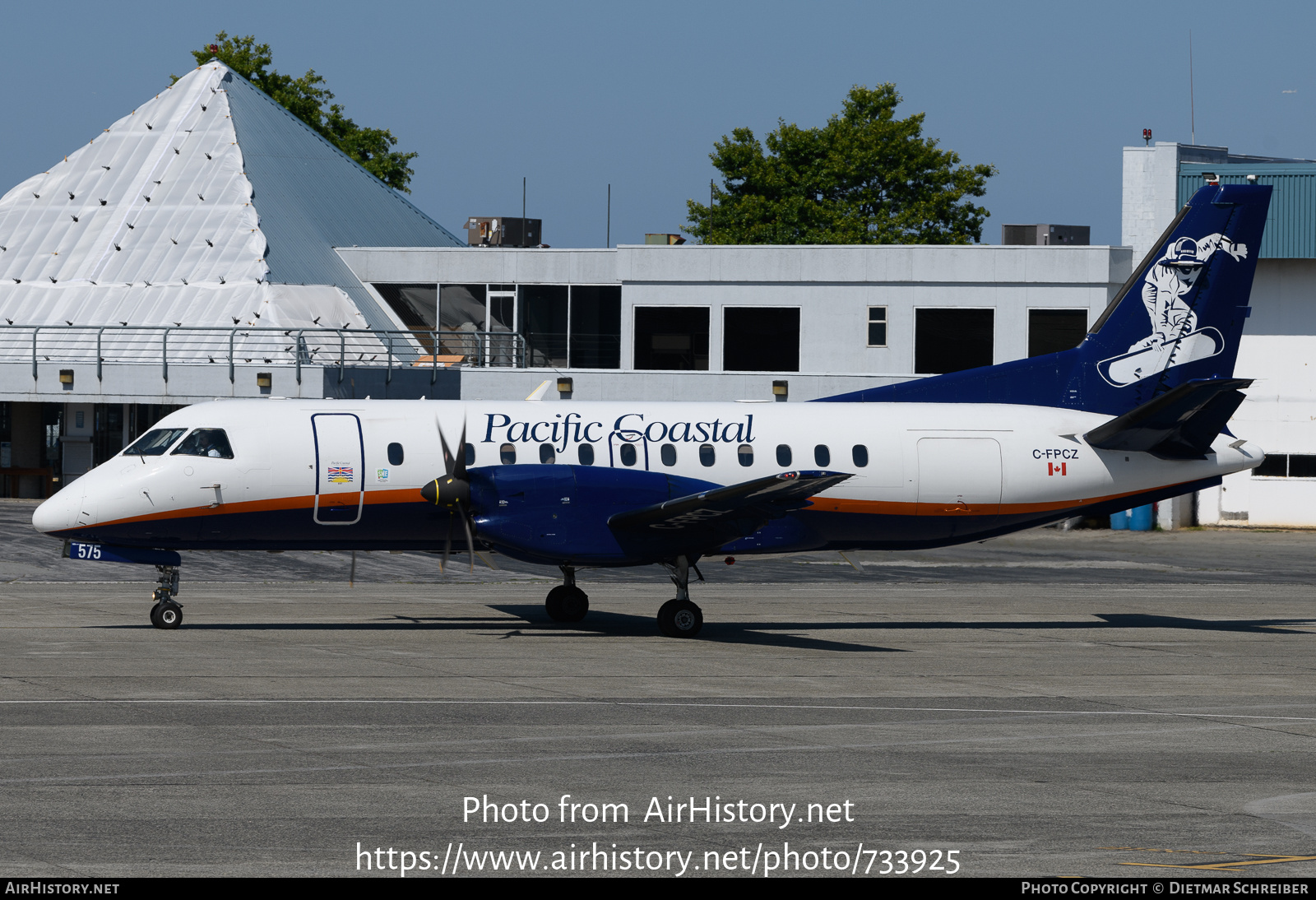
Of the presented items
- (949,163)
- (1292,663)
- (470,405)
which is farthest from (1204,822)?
(949,163)

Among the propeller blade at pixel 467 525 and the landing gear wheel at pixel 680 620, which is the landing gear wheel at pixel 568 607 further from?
the propeller blade at pixel 467 525

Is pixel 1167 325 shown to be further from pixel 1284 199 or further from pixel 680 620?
pixel 1284 199

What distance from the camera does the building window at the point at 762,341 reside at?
45.0m

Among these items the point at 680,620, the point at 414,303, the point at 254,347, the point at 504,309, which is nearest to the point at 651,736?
the point at 680,620

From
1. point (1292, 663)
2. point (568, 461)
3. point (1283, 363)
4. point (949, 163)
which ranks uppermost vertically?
point (949, 163)

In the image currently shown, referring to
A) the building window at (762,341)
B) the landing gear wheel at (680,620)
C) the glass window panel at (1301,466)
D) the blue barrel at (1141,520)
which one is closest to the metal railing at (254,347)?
the building window at (762,341)

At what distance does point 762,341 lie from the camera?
148 ft

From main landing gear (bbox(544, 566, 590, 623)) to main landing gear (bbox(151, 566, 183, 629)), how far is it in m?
5.88

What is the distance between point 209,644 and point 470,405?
558 cm

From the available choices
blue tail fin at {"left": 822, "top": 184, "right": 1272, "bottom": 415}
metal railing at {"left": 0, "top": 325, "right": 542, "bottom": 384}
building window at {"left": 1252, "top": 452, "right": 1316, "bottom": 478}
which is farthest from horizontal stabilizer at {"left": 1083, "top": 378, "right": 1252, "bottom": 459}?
building window at {"left": 1252, "top": 452, "right": 1316, "bottom": 478}

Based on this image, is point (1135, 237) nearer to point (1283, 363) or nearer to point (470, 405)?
point (1283, 363)

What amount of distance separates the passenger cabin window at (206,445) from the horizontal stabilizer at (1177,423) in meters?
14.0

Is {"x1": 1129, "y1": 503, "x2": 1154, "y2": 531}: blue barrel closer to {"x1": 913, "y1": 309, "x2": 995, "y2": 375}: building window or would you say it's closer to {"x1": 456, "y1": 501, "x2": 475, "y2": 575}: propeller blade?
{"x1": 913, "y1": 309, "x2": 995, "y2": 375}: building window

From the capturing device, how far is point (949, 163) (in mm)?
75812
